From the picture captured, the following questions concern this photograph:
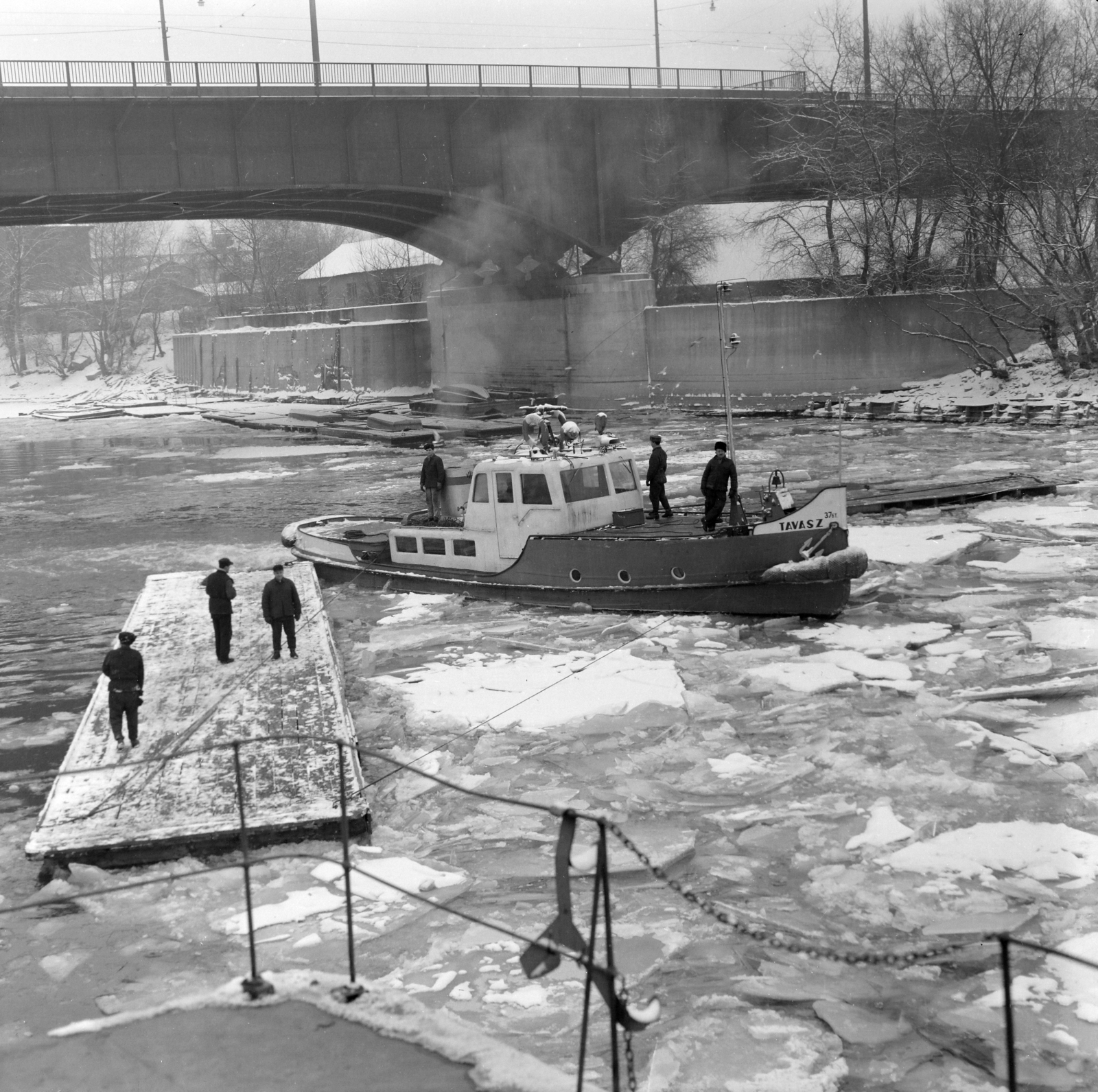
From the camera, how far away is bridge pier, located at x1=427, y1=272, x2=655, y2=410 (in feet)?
176

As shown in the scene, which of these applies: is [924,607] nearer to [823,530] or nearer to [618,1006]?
[823,530]

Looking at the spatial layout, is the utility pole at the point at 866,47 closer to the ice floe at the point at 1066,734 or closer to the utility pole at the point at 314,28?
the utility pole at the point at 314,28

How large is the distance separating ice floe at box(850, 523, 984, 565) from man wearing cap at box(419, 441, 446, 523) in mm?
7231

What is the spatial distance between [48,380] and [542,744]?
293ft

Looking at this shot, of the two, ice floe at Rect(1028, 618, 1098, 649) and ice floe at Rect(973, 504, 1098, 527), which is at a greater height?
ice floe at Rect(973, 504, 1098, 527)

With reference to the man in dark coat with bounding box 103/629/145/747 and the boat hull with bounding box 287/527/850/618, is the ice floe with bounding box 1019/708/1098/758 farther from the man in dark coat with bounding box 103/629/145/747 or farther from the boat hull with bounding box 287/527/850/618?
the man in dark coat with bounding box 103/629/145/747

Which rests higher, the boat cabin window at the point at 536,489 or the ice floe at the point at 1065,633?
the boat cabin window at the point at 536,489

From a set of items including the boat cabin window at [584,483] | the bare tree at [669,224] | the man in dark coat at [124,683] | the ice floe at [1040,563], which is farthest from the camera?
the bare tree at [669,224]

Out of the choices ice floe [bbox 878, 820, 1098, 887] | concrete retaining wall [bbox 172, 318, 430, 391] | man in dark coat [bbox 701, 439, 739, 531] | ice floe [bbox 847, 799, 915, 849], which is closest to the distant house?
concrete retaining wall [bbox 172, 318, 430, 391]

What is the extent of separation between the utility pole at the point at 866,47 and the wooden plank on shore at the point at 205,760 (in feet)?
130

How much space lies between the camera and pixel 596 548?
62.1ft

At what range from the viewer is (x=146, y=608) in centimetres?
1934

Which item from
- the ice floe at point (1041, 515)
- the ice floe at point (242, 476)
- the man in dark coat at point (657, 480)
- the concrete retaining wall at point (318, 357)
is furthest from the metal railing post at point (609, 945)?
the concrete retaining wall at point (318, 357)

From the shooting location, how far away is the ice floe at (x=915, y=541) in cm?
2105
